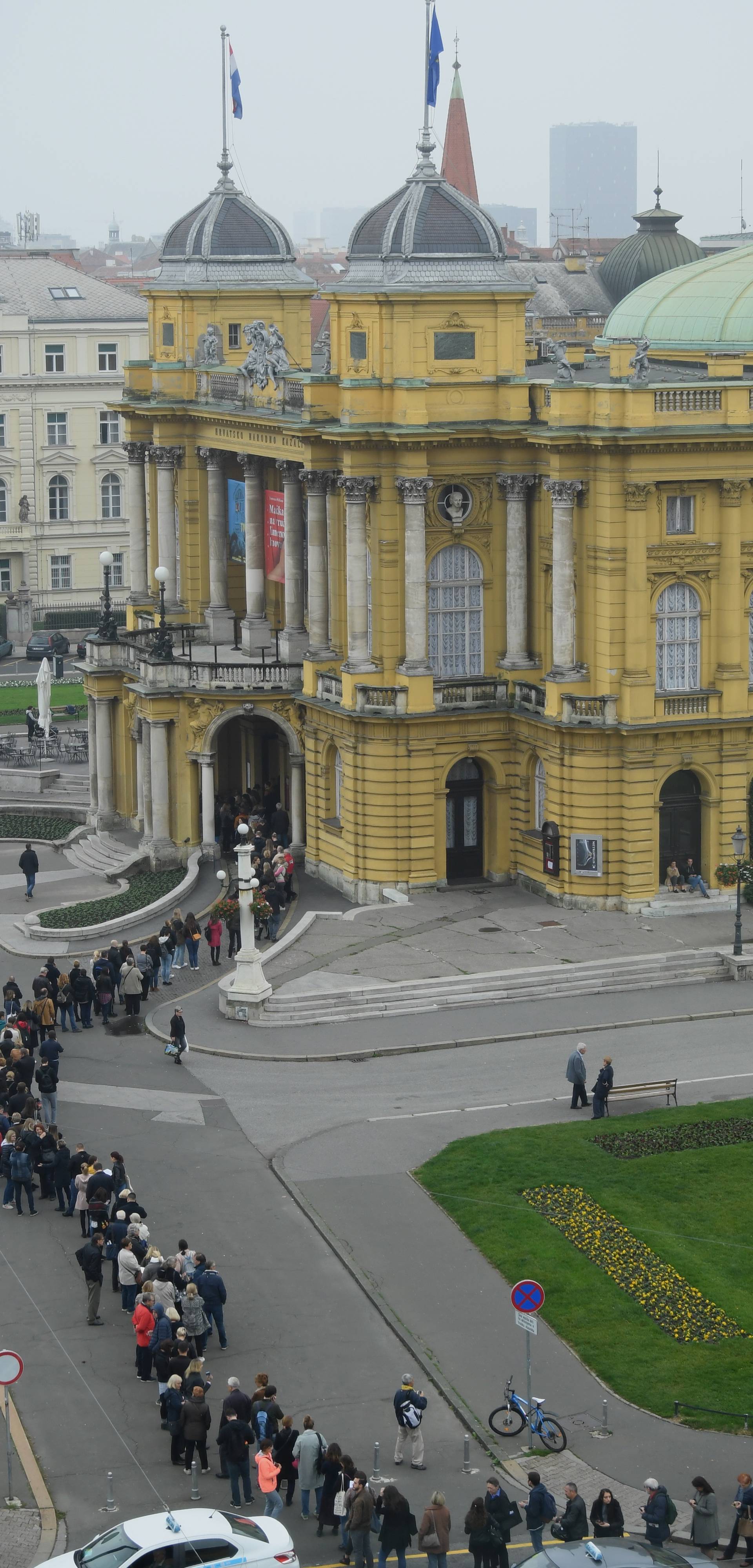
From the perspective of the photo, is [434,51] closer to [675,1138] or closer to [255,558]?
[255,558]

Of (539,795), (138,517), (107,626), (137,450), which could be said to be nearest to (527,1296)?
(539,795)

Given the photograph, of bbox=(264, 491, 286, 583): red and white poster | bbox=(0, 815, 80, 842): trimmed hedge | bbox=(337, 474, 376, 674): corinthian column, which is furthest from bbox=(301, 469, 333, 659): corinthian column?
bbox=(0, 815, 80, 842): trimmed hedge

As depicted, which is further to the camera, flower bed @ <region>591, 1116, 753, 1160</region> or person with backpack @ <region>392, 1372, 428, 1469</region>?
flower bed @ <region>591, 1116, 753, 1160</region>

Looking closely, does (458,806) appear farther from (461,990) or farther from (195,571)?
(195,571)

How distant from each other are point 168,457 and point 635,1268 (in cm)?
4018

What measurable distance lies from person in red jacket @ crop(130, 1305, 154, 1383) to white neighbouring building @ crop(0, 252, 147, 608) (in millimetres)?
80139

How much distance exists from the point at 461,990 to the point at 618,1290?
49.4 ft

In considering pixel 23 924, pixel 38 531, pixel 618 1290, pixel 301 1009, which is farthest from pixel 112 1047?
pixel 38 531

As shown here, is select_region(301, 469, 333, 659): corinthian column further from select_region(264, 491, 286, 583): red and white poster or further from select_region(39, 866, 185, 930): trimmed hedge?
select_region(39, 866, 185, 930): trimmed hedge

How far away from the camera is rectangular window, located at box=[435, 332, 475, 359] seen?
57000mm

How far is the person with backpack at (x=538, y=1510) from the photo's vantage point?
94.0 feet

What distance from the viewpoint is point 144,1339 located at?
33438 millimetres

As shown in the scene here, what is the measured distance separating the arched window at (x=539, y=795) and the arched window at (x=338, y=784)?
4.81 m

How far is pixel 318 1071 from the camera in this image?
46969 mm
